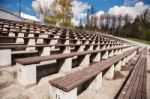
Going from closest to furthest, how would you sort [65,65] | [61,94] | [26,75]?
1. [61,94]
2. [26,75]
3. [65,65]

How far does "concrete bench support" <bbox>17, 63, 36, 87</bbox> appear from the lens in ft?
8.59

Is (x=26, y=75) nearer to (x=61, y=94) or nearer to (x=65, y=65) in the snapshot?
(x=61, y=94)

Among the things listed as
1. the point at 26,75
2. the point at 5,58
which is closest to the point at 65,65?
the point at 26,75

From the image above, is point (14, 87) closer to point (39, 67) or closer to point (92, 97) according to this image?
point (39, 67)

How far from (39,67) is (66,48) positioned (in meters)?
1.80

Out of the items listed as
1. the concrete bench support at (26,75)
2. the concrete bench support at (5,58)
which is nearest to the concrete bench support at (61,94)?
the concrete bench support at (26,75)

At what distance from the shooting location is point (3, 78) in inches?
109

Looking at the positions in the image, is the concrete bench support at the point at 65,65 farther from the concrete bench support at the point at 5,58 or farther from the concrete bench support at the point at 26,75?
the concrete bench support at the point at 5,58

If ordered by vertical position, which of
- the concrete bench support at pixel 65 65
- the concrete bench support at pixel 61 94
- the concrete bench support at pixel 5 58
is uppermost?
the concrete bench support at pixel 5 58

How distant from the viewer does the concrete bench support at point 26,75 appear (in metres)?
2.62

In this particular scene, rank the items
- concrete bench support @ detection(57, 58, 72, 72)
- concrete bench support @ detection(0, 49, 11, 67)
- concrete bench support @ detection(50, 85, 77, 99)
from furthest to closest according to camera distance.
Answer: concrete bench support @ detection(57, 58, 72, 72) < concrete bench support @ detection(0, 49, 11, 67) < concrete bench support @ detection(50, 85, 77, 99)

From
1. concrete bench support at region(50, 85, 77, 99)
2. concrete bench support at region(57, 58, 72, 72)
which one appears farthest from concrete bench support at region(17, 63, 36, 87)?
concrete bench support at region(57, 58, 72, 72)

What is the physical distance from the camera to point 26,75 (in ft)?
8.68

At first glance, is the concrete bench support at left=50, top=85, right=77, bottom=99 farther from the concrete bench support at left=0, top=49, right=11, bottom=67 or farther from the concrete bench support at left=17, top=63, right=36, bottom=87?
the concrete bench support at left=0, top=49, right=11, bottom=67
